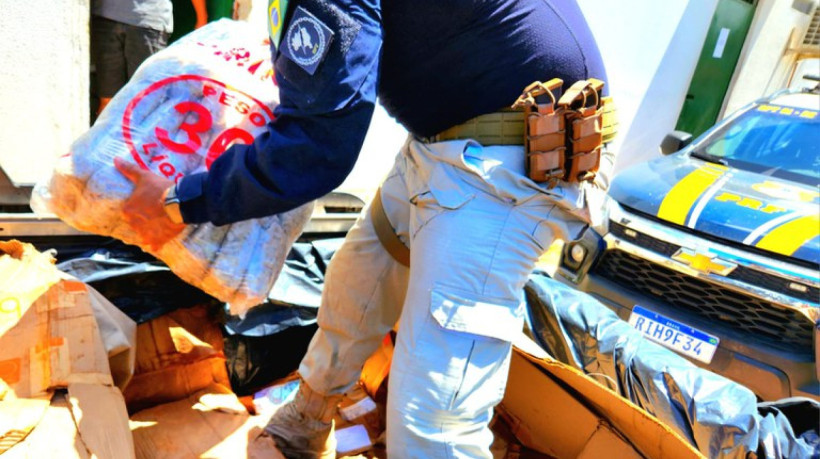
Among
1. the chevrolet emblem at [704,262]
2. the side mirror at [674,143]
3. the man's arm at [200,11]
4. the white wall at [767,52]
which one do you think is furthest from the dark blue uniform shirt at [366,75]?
the white wall at [767,52]

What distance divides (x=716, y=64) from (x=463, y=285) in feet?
25.8

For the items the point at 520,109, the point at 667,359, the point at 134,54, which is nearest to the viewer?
the point at 520,109

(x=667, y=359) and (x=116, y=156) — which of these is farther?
(x=667, y=359)

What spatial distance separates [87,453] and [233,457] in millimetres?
460

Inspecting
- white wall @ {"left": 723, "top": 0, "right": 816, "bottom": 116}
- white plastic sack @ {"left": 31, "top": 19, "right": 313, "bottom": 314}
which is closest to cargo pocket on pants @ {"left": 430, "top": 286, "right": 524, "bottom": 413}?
white plastic sack @ {"left": 31, "top": 19, "right": 313, "bottom": 314}

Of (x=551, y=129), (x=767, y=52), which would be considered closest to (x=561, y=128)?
(x=551, y=129)

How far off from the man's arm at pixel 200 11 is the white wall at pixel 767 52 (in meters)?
7.39

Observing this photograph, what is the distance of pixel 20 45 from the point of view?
2412 millimetres

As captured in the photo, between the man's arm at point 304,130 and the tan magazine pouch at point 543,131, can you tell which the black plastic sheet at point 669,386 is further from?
the man's arm at point 304,130

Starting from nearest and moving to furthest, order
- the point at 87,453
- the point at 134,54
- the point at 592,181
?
the point at 87,453 < the point at 592,181 < the point at 134,54

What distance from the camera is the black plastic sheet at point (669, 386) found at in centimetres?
139

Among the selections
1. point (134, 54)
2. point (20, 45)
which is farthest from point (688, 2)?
point (20, 45)

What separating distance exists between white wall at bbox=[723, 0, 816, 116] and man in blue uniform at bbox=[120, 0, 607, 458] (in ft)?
26.4

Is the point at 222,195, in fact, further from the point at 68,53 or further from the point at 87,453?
the point at 68,53
